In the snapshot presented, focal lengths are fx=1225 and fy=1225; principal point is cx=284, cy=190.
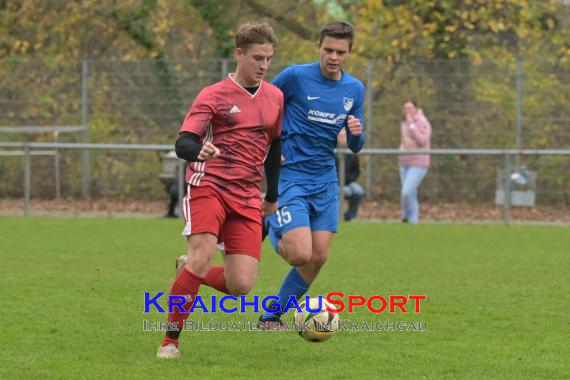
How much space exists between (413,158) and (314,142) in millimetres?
9297

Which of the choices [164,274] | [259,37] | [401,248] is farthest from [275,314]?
[401,248]

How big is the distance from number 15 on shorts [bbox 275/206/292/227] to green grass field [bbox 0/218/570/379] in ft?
2.28

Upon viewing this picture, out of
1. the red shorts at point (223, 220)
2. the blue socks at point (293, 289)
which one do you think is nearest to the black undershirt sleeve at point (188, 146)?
the red shorts at point (223, 220)

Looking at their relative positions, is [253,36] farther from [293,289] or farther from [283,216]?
[293,289]

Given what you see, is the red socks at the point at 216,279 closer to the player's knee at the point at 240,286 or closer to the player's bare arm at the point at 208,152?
the player's knee at the point at 240,286

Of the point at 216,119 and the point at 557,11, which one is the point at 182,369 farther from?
the point at 557,11

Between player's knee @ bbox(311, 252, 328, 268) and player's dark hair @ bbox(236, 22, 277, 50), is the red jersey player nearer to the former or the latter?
player's dark hair @ bbox(236, 22, 277, 50)

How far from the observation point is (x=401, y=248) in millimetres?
13359

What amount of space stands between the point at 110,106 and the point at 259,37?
12961mm

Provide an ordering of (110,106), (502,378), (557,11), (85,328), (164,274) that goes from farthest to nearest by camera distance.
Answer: (557,11), (110,106), (164,274), (85,328), (502,378)

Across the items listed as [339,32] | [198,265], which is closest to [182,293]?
[198,265]

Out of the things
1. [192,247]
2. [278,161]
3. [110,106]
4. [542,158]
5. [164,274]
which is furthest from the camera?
[110,106]

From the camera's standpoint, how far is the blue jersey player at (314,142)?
7613 mm

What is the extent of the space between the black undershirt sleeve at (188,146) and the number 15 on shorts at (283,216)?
118 centimetres
